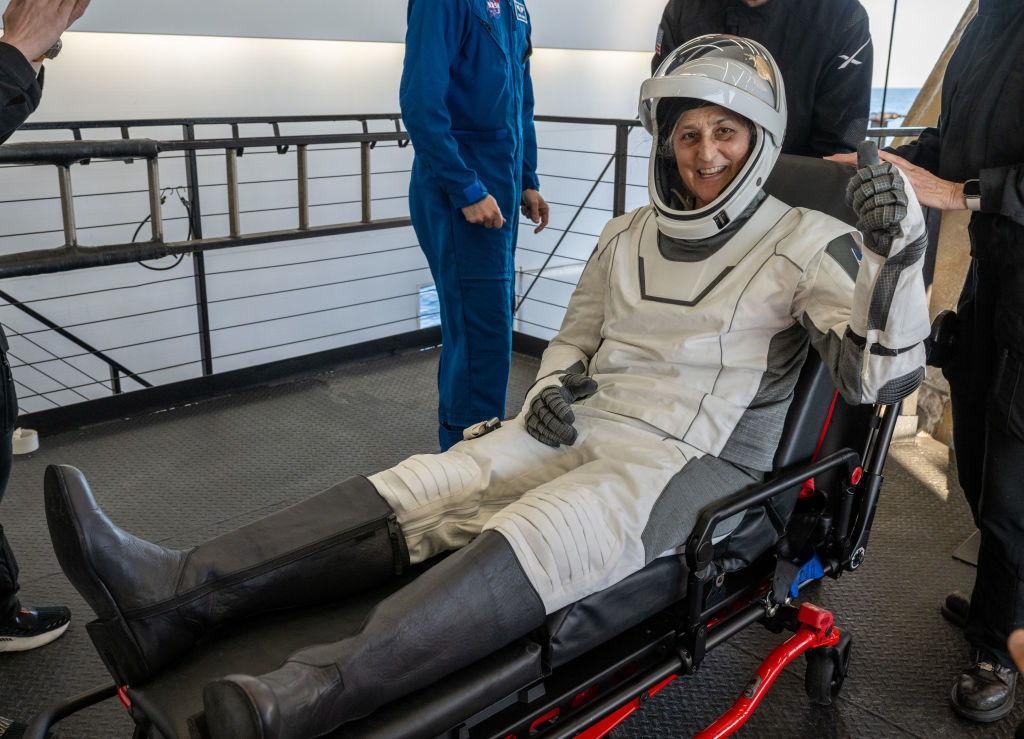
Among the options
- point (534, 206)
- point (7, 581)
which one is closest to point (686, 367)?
point (534, 206)

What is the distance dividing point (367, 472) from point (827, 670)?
5.35ft

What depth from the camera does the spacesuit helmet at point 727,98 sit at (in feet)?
5.55

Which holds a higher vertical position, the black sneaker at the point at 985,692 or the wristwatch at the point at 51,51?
the wristwatch at the point at 51,51

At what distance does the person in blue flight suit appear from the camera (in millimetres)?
2312

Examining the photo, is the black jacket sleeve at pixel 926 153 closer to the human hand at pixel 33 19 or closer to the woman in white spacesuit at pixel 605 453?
the woman in white spacesuit at pixel 605 453

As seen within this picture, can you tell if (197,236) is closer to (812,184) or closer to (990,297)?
(812,184)

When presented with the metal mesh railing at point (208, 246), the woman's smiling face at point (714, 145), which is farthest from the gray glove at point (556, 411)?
the metal mesh railing at point (208, 246)

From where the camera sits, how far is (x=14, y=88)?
1.45 metres

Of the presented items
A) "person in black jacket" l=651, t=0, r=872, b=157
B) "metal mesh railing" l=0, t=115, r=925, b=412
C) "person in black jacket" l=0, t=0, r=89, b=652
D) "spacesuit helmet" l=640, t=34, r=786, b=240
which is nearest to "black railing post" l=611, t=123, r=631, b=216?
"metal mesh railing" l=0, t=115, r=925, b=412

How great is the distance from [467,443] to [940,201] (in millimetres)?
1055

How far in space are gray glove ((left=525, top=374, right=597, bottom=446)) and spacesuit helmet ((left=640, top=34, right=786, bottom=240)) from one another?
1.17 feet

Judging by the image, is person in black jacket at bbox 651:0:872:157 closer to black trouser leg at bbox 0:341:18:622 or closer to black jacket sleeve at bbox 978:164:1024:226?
black jacket sleeve at bbox 978:164:1024:226

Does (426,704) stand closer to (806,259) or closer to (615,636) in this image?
(615,636)

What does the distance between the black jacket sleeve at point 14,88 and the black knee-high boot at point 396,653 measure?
0.99m
